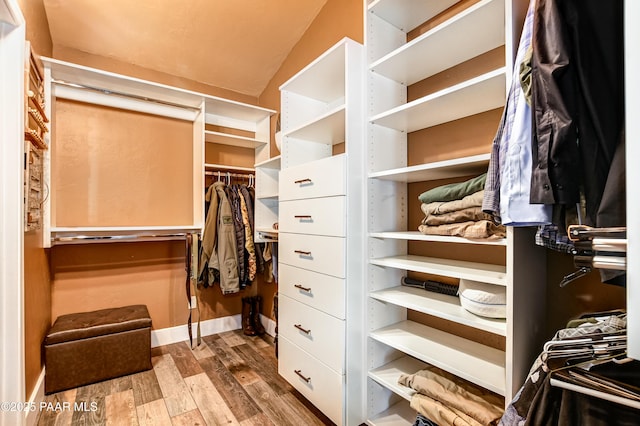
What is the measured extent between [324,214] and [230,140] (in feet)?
5.28

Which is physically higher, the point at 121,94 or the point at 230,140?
the point at 121,94

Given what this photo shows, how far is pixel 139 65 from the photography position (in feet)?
8.38

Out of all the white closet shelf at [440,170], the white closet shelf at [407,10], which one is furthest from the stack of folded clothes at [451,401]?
the white closet shelf at [407,10]

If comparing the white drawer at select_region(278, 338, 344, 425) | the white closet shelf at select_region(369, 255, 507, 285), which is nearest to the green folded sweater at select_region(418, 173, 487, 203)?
the white closet shelf at select_region(369, 255, 507, 285)

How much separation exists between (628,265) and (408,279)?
131 cm

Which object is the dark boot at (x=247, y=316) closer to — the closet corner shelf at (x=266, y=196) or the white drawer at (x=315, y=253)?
the closet corner shelf at (x=266, y=196)

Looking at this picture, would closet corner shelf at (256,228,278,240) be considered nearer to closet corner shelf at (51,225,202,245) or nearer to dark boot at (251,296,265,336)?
closet corner shelf at (51,225,202,245)

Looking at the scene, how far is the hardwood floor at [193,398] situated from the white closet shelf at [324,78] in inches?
80.2

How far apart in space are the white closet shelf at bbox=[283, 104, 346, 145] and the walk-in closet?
25 millimetres

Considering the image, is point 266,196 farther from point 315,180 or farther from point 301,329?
point 301,329


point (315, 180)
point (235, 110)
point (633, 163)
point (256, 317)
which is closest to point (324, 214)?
point (315, 180)

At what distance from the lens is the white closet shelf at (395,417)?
5.13 feet

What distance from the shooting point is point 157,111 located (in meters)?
2.62

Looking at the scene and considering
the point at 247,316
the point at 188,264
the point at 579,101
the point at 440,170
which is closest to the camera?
the point at 579,101
